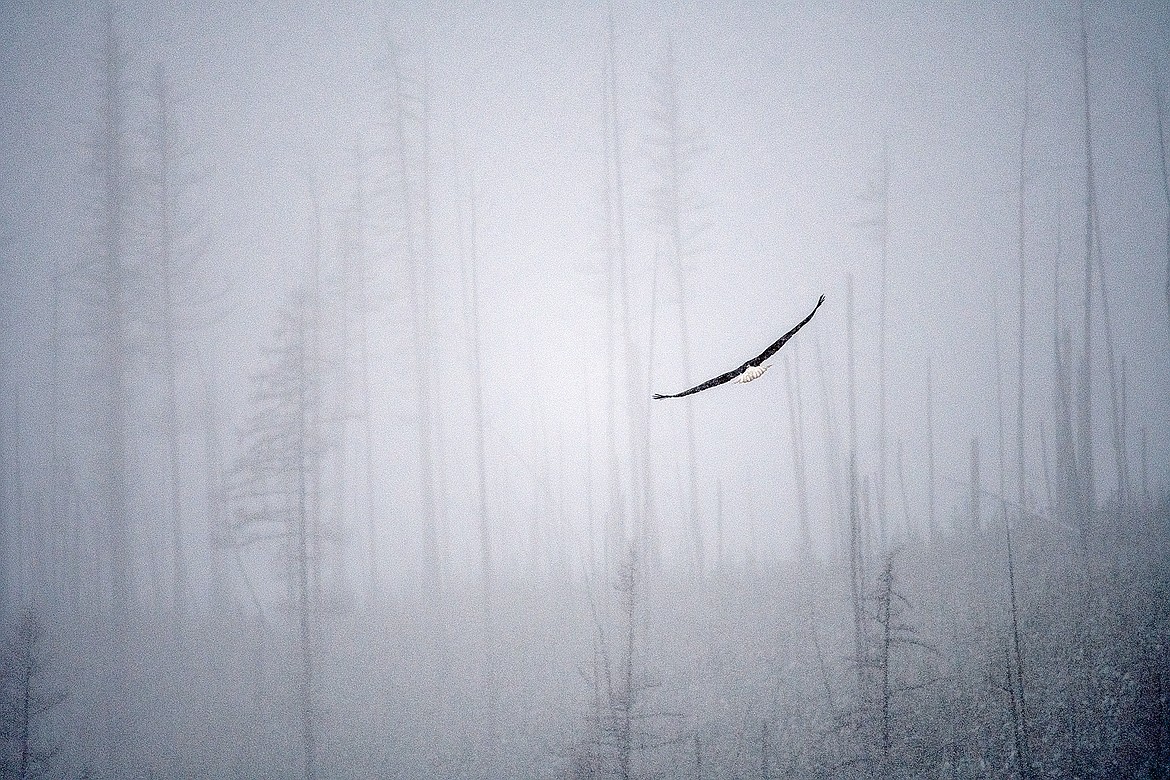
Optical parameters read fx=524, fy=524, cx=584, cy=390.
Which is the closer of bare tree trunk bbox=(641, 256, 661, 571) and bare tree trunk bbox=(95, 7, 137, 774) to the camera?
bare tree trunk bbox=(95, 7, 137, 774)

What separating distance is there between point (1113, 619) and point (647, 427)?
1050 cm

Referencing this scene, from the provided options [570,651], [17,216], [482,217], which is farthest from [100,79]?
[570,651]

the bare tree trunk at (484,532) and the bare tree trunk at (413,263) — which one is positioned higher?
the bare tree trunk at (413,263)

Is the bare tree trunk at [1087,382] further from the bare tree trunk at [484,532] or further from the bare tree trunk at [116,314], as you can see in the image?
the bare tree trunk at [116,314]

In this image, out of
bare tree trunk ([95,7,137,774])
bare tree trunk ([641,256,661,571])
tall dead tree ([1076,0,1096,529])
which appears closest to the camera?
tall dead tree ([1076,0,1096,529])

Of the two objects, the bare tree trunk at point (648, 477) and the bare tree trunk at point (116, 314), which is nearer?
the bare tree trunk at point (116, 314)

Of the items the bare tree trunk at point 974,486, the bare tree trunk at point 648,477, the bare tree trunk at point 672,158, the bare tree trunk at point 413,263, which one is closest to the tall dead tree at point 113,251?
the bare tree trunk at point 413,263

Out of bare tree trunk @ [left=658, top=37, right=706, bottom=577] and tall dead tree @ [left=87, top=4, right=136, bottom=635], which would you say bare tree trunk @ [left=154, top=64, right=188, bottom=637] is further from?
bare tree trunk @ [left=658, top=37, right=706, bottom=577]

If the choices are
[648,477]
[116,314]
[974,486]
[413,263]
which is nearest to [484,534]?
[648,477]

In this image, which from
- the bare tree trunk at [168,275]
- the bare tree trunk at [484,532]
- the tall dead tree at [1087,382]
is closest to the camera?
the bare tree trunk at [484,532]

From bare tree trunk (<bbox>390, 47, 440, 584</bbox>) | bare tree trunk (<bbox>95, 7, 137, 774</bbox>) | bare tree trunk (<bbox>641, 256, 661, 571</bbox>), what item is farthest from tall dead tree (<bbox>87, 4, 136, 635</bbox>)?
bare tree trunk (<bbox>641, 256, 661, 571</bbox>)

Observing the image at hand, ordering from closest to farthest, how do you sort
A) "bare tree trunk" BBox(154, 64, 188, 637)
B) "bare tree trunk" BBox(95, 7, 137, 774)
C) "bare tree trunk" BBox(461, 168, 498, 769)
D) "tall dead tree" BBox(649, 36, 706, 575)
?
"bare tree trunk" BBox(461, 168, 498, 769)
"bare tree trunk" BBox(95, 7, 137, 774)
"bare tree trunk" BBox(154, 64, 188, 637)
"tall dead tree" BBox(649, 36, 706, 575)

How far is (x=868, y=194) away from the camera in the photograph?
20.2 meters

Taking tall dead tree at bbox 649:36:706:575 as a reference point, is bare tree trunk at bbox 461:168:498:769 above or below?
below
